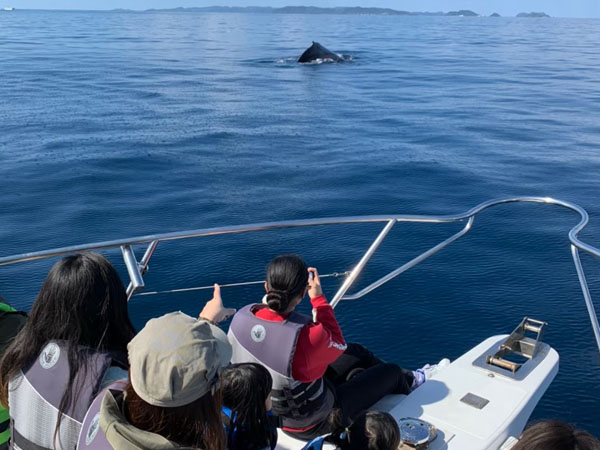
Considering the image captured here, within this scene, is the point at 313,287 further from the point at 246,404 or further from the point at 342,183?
the point at 342,183

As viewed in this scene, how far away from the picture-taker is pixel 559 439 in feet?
5.46

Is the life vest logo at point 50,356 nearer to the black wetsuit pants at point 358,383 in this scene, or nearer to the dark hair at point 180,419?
the dark hair at point 180,419

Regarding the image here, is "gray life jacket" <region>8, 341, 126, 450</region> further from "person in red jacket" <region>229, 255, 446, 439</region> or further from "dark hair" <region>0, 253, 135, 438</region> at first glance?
"person in red jacket" <region>229, 255, 446, 439</region>

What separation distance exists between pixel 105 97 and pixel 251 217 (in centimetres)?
1302

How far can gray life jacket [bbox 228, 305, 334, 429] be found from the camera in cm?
307

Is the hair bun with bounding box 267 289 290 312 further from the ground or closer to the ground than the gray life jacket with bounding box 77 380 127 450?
closer to the ground

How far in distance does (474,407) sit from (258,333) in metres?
1.18

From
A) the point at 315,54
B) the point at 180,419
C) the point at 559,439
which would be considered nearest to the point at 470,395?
the point at 559,439

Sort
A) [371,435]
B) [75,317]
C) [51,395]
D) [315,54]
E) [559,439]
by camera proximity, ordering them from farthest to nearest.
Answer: [315,54] < [371,435] < [75,317] < [51,395] < [559,439]

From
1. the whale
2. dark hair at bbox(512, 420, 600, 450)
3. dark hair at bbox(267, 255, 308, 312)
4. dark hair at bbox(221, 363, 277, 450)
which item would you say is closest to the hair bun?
dark hair at bbox(267, 255, 308, 312)

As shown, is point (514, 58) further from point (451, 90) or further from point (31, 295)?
Result: point (31, 295)

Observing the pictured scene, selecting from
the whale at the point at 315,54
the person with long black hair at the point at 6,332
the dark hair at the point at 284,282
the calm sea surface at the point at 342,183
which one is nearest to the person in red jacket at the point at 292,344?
the dark hair at the point at 284,282

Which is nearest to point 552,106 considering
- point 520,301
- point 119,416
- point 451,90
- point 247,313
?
point 451,90

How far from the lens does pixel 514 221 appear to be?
8969mm
